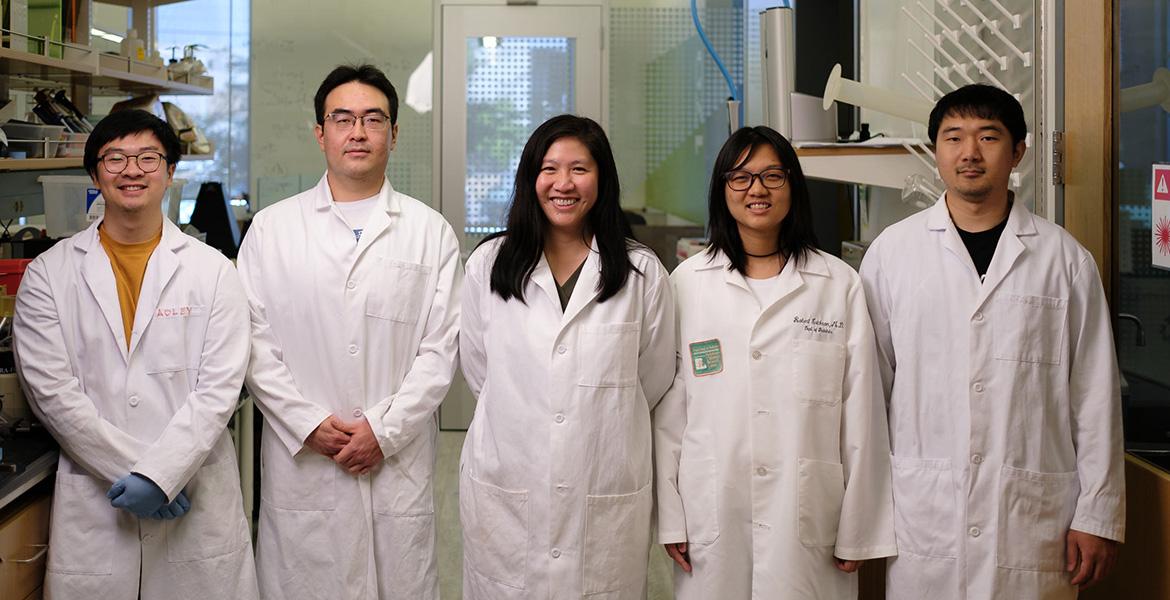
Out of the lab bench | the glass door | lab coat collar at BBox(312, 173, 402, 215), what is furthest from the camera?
the glass door

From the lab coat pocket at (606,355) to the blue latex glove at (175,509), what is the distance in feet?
2.57

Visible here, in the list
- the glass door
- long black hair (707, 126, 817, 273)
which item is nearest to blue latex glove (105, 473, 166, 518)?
long black hair (707, 126, 817, 273)

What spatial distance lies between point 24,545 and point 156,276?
53 cm

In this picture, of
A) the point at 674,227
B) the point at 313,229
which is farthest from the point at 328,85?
the point at 674,227

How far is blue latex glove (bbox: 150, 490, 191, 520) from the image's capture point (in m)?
1.96

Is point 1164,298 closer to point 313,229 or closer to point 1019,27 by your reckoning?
point 1019,27

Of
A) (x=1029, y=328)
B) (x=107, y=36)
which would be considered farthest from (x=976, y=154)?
(x=107, y=36)

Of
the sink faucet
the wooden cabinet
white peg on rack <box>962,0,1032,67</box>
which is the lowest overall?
the wooden cabinet

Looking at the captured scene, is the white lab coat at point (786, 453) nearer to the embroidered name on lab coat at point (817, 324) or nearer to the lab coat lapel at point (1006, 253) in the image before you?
the embroidered name on lab coat at point (817, 324)

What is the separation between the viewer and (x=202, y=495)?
80.4 inches

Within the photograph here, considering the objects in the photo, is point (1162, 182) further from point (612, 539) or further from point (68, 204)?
point (68, 204)

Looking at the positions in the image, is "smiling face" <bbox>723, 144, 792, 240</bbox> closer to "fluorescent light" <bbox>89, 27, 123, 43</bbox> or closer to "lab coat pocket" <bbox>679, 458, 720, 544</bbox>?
"lab coat pocket" <bbox>679, 458, 720, 544</bbox>

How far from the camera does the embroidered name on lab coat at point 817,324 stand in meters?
1.91

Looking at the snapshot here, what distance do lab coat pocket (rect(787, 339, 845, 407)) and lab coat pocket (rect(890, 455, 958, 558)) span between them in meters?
0.19
